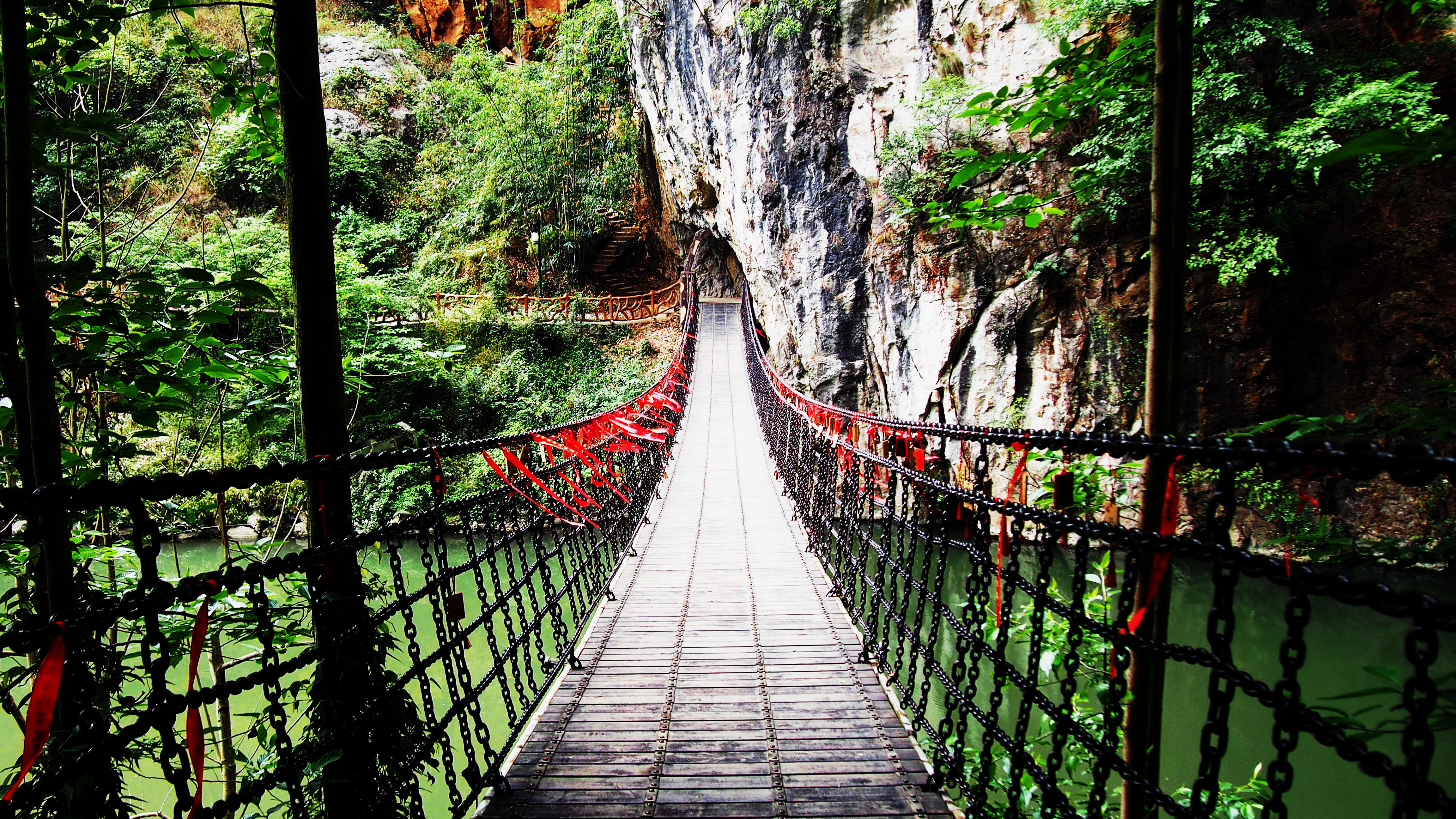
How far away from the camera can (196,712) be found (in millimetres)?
1027

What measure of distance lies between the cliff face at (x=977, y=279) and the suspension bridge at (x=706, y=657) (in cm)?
457

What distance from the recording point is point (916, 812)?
6.18 ft

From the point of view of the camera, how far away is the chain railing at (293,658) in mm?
923

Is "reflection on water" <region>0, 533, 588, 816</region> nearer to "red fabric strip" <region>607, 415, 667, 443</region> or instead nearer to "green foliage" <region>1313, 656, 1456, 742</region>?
"red fabric strip" <region>607, 415, 667, 443</region>

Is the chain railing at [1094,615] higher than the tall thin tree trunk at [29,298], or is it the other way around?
the tall thin tree trunk at [29,298]

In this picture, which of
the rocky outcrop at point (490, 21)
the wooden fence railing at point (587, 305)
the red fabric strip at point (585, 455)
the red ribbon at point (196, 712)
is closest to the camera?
the red ribbon at point (196, 712)

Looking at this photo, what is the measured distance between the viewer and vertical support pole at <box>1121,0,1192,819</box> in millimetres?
1712

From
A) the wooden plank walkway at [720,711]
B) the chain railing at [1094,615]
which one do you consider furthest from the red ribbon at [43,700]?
the chain railing at [1094,615]

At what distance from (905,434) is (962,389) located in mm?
5946

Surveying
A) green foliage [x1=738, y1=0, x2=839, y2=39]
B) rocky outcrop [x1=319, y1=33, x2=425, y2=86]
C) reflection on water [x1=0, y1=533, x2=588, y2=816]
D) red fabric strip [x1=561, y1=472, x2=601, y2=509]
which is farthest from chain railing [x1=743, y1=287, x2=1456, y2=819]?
rocky outcrop [x1=319, y1=33, x2=425, y2=86]

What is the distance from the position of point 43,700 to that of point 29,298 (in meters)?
1.09

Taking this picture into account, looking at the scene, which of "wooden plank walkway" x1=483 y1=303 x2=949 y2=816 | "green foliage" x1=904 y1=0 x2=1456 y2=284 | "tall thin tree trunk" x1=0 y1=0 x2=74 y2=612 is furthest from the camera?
"green foliage" x1=904 y1=0 x2=1456 y2=284

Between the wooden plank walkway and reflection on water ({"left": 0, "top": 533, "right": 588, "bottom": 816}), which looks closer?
the wooden plank walkway

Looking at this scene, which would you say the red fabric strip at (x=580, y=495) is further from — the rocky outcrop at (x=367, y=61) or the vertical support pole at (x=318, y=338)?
the rocky outcrop at (x=367, y=61)
